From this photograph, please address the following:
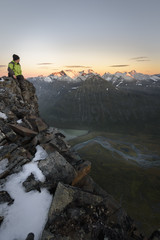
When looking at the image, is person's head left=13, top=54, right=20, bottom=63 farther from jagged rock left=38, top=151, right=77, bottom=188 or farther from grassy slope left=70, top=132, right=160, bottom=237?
grassy slope left=70, top=132, right=160, bottom=237

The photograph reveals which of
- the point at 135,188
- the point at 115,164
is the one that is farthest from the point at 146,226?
the point at 115,164

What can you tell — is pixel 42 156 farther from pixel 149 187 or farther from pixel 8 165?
pixel 149 187

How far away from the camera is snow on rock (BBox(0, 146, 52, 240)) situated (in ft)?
27.2

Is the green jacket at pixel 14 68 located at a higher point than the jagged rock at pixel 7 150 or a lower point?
higher

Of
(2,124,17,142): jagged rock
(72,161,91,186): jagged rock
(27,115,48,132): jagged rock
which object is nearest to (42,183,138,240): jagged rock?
(72,161,91,186): jagged rock

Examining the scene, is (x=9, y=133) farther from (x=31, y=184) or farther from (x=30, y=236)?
(x=30, y=236)

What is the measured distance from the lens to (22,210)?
9.34m

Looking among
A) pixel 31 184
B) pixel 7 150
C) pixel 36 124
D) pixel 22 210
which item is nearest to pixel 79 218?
pixel 22 210

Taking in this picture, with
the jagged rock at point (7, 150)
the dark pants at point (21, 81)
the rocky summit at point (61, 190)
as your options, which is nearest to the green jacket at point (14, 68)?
the dark pants at point (21, 81)

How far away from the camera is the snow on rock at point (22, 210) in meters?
8.30

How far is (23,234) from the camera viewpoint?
822cm

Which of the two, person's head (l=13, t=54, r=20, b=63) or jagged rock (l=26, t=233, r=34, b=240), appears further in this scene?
person's head (l=13, t=54, r=20, b=63)

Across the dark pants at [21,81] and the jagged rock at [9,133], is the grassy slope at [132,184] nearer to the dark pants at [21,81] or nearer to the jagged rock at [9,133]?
the dark pants at [21,81]

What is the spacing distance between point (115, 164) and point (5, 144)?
144237mm
